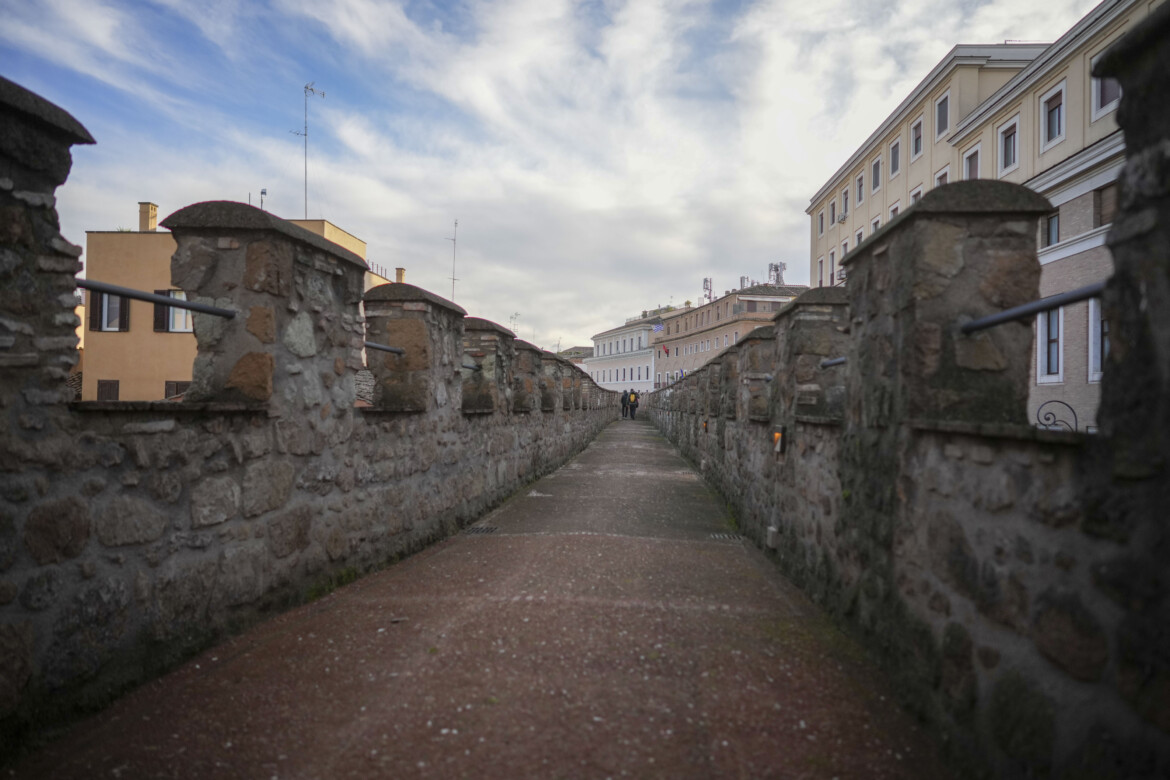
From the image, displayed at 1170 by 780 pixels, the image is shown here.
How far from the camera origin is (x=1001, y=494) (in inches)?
89.8

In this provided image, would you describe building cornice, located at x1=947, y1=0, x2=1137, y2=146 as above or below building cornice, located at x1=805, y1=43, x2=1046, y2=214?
below

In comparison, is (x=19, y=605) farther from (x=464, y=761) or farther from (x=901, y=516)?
(x=901, y=516)

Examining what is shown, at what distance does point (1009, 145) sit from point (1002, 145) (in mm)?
235

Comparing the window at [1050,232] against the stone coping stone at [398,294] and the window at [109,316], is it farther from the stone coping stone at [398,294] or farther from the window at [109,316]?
the window at [109,316]

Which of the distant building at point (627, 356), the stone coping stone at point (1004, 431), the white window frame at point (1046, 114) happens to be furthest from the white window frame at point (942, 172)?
the distant building at point (627, 356)

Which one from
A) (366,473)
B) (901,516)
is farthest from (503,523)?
(901,516)

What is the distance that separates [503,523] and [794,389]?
3326mm

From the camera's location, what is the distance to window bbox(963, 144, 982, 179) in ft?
74.9

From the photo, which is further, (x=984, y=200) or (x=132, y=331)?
(x=132, y=331)

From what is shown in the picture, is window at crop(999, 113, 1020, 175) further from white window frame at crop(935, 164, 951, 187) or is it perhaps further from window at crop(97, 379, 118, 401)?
window at crop(97, 379, 118, 401)

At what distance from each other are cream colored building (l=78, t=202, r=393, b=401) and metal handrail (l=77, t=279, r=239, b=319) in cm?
2020

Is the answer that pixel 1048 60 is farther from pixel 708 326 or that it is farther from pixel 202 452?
pixel 708 326

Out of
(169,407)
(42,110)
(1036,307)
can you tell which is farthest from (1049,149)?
(42,110)

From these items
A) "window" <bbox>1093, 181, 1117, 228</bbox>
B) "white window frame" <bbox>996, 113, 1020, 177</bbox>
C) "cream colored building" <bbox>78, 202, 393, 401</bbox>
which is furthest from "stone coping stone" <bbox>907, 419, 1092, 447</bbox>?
"cream colored building" <bbox>78, 202, 393, 401</bbox>
